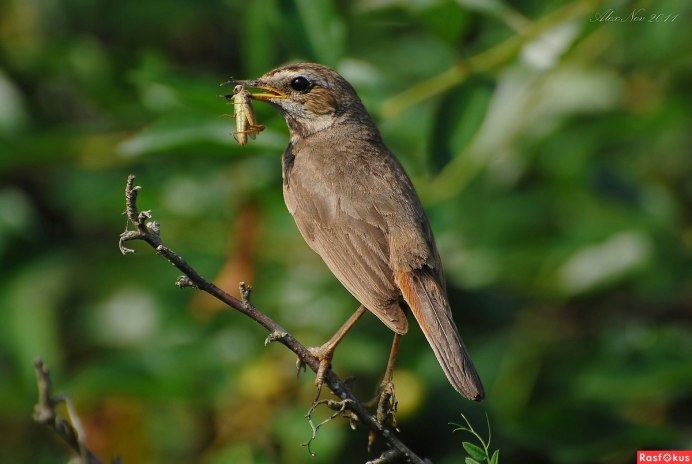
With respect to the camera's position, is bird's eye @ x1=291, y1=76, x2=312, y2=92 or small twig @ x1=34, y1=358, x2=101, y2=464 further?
bird's eye @ x1=291, y1=76, x2=312, y2=92

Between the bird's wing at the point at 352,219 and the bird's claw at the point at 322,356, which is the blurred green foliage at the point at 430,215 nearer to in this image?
the bird's wing at the point at 352,219

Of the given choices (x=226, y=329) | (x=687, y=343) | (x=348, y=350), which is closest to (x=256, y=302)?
(x=226, y=329)

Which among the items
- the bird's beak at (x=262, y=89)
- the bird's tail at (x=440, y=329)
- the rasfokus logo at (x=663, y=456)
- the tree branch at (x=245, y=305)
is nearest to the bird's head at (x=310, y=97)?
the bird's beak at (x=262, y=89)

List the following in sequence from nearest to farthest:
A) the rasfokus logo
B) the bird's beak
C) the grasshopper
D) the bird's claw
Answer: the bird's claw
the grasshopper
the bird's beak
the rasfokus logo

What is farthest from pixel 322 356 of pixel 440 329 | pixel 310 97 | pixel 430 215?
pixel 310 97

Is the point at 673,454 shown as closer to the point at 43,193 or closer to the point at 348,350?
the point at 348,350

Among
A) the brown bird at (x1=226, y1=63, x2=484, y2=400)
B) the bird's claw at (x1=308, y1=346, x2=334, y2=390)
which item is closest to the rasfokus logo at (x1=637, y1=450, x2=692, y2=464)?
the brown bird at (x1=226, y1=63, x2=484, y2=400)

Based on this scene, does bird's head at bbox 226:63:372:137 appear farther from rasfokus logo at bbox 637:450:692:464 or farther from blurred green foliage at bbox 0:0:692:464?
rasfokus logo at bbox 637:450:692:464
